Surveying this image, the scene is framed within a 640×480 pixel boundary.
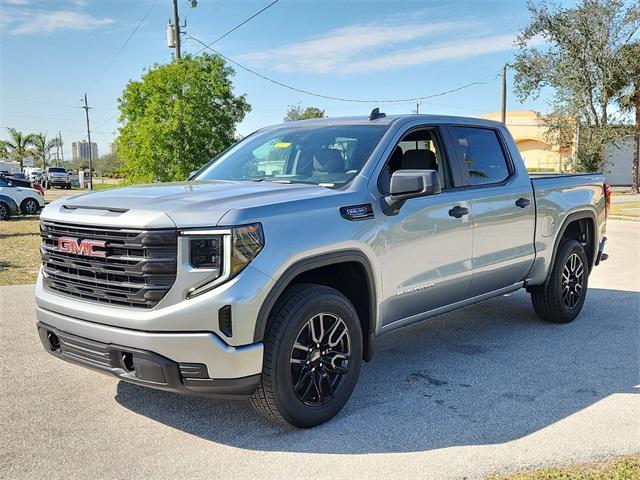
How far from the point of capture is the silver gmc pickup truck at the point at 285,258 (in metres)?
3.39

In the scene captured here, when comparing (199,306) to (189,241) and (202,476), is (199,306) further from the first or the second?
(202,476)

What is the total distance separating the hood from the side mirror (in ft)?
1.48

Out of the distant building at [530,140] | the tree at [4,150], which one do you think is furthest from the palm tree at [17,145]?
the distant building at [530,140]

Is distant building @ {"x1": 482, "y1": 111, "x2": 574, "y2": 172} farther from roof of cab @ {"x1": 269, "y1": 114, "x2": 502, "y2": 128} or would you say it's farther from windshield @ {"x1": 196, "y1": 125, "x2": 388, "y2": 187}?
windshield @ {"x1": 196, "y1": 125, "x2": 388, "y2": 187}

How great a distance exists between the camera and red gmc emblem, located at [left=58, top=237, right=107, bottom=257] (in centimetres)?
360

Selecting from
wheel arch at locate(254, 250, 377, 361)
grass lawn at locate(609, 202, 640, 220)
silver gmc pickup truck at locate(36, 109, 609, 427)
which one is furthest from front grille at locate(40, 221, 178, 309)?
grass lawn at locate(609, 202, 640, 220)

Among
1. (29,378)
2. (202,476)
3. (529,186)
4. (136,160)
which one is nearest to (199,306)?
(202,476)

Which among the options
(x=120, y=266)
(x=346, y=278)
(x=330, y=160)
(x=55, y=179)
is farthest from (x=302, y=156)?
(x=55, y=179)

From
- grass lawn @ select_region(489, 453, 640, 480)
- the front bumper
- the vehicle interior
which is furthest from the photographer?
the vehicle interior

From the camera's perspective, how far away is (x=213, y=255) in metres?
3.39

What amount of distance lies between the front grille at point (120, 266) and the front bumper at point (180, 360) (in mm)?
212

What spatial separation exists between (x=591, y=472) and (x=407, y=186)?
200 cm

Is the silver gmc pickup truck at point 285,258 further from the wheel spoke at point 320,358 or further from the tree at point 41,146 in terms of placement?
the tree at point 41,146

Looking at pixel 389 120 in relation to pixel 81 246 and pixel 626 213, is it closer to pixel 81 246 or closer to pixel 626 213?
pixel 81 246
